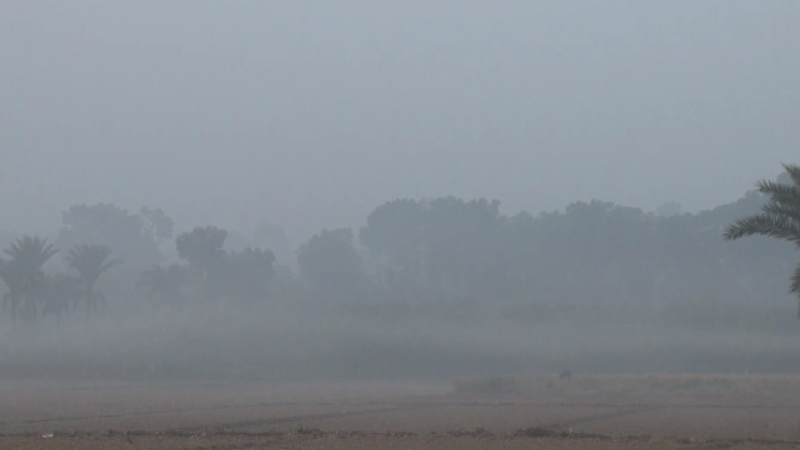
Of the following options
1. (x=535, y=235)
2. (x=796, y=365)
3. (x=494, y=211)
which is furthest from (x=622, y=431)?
(x=494, y=211)

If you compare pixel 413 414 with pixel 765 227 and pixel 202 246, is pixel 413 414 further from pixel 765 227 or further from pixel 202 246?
pixel 202 246

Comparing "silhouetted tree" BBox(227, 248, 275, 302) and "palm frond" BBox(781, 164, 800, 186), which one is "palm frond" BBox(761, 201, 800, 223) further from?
"silhouetted tree" BBox(227, 248, 275, 302)

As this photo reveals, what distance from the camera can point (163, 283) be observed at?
3841 inches

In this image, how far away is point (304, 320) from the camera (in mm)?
96125

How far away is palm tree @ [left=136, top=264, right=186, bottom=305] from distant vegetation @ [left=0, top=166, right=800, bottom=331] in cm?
17

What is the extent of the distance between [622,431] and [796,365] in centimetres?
4965

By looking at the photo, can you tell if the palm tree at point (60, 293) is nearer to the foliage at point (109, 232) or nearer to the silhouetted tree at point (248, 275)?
the silhouetted tree at point (248, 275)

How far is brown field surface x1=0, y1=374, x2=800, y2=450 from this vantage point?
2378cm

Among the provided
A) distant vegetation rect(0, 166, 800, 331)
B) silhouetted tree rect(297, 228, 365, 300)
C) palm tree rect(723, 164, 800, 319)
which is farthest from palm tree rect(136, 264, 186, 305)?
palm tree rect(723, 164, 800, 319)

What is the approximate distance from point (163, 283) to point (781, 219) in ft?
258

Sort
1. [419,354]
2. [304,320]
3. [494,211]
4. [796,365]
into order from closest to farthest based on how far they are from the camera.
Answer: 1. [796,365]
2. [419,354]
3. [304,320]
4. [494,211]

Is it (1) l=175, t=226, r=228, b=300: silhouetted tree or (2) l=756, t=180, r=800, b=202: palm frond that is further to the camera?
(1) l=175, t=226, r=228, b=300: silhouetted tree

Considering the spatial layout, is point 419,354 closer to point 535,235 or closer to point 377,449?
point 535,235

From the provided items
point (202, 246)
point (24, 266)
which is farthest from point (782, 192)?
point (202, 246)
